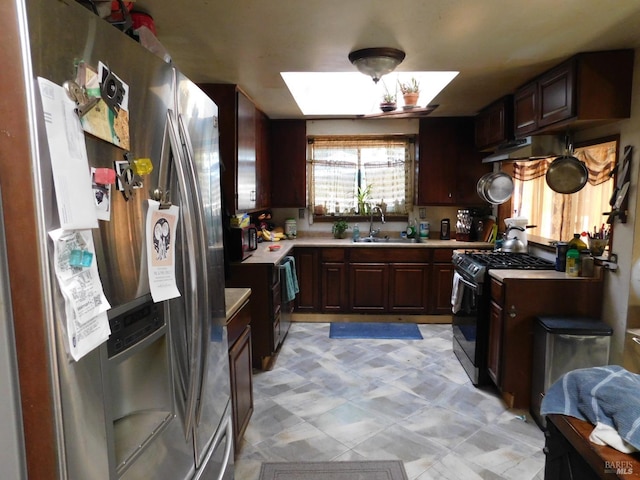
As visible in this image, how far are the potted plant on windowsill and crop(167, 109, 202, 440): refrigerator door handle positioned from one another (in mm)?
2832

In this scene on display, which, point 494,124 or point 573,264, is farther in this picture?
point 494,124

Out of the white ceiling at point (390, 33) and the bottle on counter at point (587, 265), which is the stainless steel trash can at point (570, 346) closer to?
the bottle on counter at point (587, 265)

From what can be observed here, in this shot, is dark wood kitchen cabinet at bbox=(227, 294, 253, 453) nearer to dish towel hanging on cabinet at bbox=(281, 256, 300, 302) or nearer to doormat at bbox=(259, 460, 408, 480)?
doormat at bbox=(259, 460, 408, 480)

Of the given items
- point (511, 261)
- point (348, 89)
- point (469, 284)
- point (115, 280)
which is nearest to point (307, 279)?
point (469, 284)

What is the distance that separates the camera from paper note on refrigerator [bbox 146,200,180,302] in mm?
962

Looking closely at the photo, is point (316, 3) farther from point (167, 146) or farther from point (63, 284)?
point (63, 284)

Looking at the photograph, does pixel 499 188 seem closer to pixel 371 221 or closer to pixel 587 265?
pixel 587 265

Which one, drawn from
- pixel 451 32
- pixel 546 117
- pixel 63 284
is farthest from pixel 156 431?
pixel 546 117

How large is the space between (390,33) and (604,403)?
1.89m

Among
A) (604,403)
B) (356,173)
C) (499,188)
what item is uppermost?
(356,173)

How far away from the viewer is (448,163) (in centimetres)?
459

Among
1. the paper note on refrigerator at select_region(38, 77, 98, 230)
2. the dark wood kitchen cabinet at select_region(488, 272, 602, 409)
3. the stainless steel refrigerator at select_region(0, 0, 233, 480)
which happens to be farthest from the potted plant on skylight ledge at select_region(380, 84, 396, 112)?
the paper note on refrigerator at select_region(38, 77, 98, 230)

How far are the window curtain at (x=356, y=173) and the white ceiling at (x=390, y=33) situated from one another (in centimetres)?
198

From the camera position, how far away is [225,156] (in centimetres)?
309
